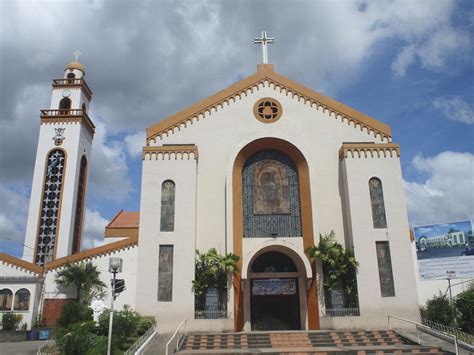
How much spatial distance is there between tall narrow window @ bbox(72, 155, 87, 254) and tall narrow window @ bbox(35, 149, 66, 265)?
178 cm

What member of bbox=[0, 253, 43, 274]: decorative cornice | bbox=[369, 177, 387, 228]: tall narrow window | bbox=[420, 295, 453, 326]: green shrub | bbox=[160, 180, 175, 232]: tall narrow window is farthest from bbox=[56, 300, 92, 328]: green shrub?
bbox=[420, 295, 453, 326]: green shrub

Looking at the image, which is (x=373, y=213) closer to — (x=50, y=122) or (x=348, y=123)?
(x=348, y=123)

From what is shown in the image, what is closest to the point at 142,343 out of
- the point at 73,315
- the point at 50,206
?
the point at 73,315

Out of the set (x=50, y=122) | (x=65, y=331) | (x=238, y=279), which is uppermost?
(x=50, y=122)

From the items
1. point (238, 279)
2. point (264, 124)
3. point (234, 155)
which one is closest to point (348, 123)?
point (264, 124)

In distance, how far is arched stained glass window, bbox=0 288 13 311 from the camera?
22703 mm

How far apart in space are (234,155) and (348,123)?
6251 millimetres

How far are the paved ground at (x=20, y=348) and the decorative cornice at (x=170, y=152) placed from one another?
31.5 feet

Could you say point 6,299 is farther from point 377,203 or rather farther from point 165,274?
point 377,203

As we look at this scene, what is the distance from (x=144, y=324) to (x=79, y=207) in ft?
59.1

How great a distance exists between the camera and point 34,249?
2959cm

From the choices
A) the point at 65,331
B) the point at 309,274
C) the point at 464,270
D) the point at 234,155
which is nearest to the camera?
the point at 65,331

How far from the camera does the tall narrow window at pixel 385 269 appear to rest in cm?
1905

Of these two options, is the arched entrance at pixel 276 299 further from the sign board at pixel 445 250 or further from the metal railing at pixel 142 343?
the sign board at pixel 445 250
